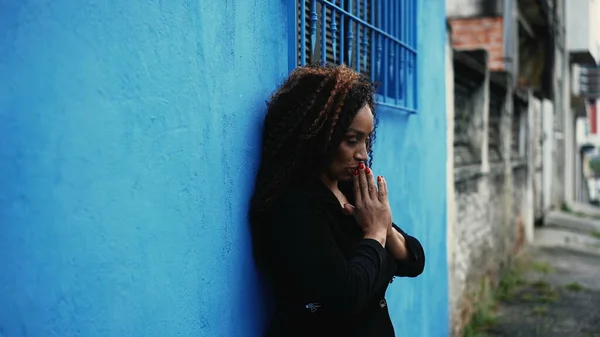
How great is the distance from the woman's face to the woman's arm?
0.86 ft

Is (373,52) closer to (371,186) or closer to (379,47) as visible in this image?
(379,47)

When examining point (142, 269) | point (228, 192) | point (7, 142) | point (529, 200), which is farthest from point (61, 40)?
point (529, 200)

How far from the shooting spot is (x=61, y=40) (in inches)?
52.2

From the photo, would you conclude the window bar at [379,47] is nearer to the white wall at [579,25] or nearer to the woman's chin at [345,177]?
the woman's chin at [345,177]

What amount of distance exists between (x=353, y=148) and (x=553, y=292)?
19.8 ft

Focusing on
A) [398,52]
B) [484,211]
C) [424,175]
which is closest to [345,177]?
[398,52]

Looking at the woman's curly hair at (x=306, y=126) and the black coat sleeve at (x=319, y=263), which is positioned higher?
the woman's curly hair at (x=306, y=126)

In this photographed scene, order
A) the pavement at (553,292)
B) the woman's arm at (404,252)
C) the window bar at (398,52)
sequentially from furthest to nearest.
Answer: the pavement at (553,292), the window bar at (398,52), the woman's arm at (404,252)

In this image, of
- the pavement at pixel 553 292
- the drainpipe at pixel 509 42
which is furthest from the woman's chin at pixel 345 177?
the drainpipe at pixel 509 42

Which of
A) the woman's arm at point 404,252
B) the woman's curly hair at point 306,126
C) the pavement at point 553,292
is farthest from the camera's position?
the pavement at point 553,292

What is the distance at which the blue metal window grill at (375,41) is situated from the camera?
2789 millimetres

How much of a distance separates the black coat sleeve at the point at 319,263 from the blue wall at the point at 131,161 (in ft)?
0.66

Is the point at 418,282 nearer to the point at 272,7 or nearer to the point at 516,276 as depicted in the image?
the point at 272,7

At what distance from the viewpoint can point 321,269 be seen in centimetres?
173
